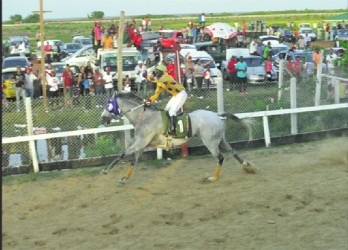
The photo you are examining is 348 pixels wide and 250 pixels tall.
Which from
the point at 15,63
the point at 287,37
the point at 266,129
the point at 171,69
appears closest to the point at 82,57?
the point at 15,63

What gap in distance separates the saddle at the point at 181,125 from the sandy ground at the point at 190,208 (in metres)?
0.89

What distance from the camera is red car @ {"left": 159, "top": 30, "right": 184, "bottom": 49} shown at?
36881mm

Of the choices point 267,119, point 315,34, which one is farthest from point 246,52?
point 315,34

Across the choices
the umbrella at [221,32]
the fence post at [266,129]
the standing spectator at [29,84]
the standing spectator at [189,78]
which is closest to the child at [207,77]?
the standing spectator at [189,78]

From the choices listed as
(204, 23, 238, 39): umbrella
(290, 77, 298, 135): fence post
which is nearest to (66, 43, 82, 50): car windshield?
(204, 23, 238, 39): umbrella

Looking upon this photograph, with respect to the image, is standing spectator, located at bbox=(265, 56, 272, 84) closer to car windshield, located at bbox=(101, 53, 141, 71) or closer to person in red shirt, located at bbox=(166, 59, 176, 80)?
→ car windshield, located at bbox=(101, 53, 141, 71)

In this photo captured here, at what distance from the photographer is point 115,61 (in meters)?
25.1

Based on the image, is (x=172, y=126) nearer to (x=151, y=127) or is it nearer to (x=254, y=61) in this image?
(x=151, y=127)

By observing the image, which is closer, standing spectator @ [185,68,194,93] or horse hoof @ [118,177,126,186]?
horse hoof @ [118,177,126,186]

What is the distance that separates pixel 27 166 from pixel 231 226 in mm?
5624

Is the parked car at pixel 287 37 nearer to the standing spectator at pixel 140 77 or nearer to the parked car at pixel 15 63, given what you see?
the parked car at pixel 15 63

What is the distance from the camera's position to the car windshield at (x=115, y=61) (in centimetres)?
2492

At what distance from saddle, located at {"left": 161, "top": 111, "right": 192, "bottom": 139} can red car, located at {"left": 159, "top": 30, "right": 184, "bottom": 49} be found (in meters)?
25.5

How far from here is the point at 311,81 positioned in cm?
1631
